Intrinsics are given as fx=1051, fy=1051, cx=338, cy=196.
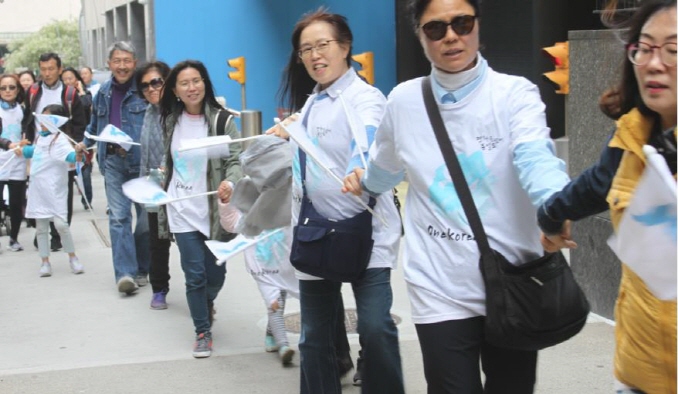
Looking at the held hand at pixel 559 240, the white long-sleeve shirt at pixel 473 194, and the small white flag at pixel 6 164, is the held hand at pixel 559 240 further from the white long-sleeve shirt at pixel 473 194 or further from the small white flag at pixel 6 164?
the small white flag at pixel 6 164

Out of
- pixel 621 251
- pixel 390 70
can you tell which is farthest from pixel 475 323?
pixel 390 70

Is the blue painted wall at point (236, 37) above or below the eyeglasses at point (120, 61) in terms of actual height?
above

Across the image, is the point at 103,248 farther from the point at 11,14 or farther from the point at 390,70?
the point at 11,14

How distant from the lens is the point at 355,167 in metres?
4.14

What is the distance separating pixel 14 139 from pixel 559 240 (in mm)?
9769

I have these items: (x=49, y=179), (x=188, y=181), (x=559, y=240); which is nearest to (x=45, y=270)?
(x=49, y=179)

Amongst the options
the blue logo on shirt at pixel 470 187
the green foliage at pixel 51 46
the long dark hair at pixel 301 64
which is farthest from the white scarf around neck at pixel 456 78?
the green foliage at pixel 51 46

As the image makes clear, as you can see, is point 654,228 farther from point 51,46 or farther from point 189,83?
point 51,46

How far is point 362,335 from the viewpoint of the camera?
14.5 ft

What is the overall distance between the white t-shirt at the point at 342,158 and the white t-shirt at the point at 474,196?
101cm

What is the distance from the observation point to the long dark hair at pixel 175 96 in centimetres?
646

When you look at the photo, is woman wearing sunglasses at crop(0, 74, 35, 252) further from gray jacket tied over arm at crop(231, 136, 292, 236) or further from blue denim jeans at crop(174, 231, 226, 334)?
gray jacket tied over arm at crop(231, 136, 292, 236)

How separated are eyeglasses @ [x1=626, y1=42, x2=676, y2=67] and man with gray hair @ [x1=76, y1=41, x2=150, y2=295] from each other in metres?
6.07

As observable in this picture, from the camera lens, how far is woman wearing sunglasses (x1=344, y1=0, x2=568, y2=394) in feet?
10.9
